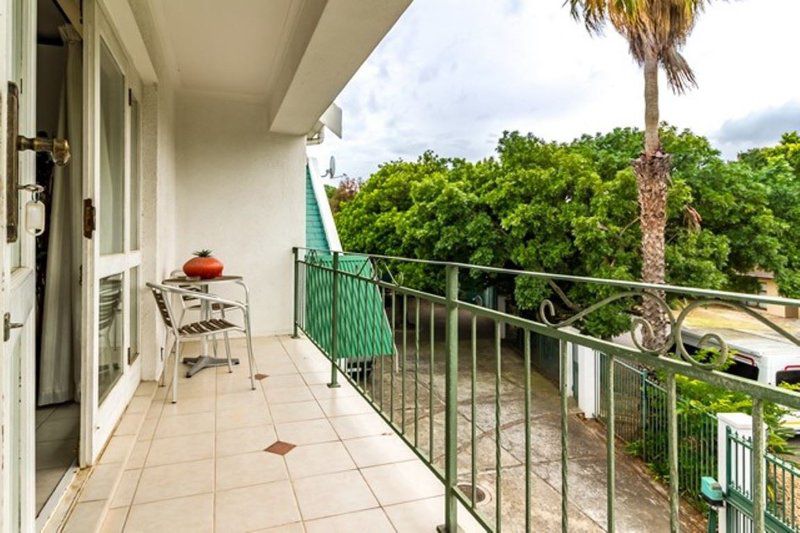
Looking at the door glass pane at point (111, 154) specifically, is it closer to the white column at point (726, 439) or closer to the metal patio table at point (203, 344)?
the metal patio table at point (203, 344)

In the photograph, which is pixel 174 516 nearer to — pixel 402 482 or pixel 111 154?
pixel 402 482

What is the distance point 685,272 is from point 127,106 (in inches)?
347

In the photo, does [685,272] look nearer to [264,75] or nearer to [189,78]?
[264,75]

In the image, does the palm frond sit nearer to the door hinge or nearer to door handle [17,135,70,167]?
the door hinge

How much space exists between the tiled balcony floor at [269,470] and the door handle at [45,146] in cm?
126

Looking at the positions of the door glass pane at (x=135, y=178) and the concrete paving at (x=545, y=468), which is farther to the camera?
the concrete paving at (x=545, y=468)

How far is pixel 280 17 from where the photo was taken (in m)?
3.01

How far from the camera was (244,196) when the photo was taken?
4.66 m

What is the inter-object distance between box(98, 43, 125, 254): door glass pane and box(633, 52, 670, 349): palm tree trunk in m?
7.19

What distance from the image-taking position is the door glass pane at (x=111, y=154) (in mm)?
2193

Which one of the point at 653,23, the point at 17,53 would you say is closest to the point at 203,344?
the point at 17,53

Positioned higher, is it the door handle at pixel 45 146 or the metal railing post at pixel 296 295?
the door handle at pixel 45 146

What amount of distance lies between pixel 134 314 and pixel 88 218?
3.98 feet

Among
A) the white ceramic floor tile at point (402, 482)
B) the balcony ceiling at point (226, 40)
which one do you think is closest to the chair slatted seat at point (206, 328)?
the white ceramic floor tile at point (402, 482)
